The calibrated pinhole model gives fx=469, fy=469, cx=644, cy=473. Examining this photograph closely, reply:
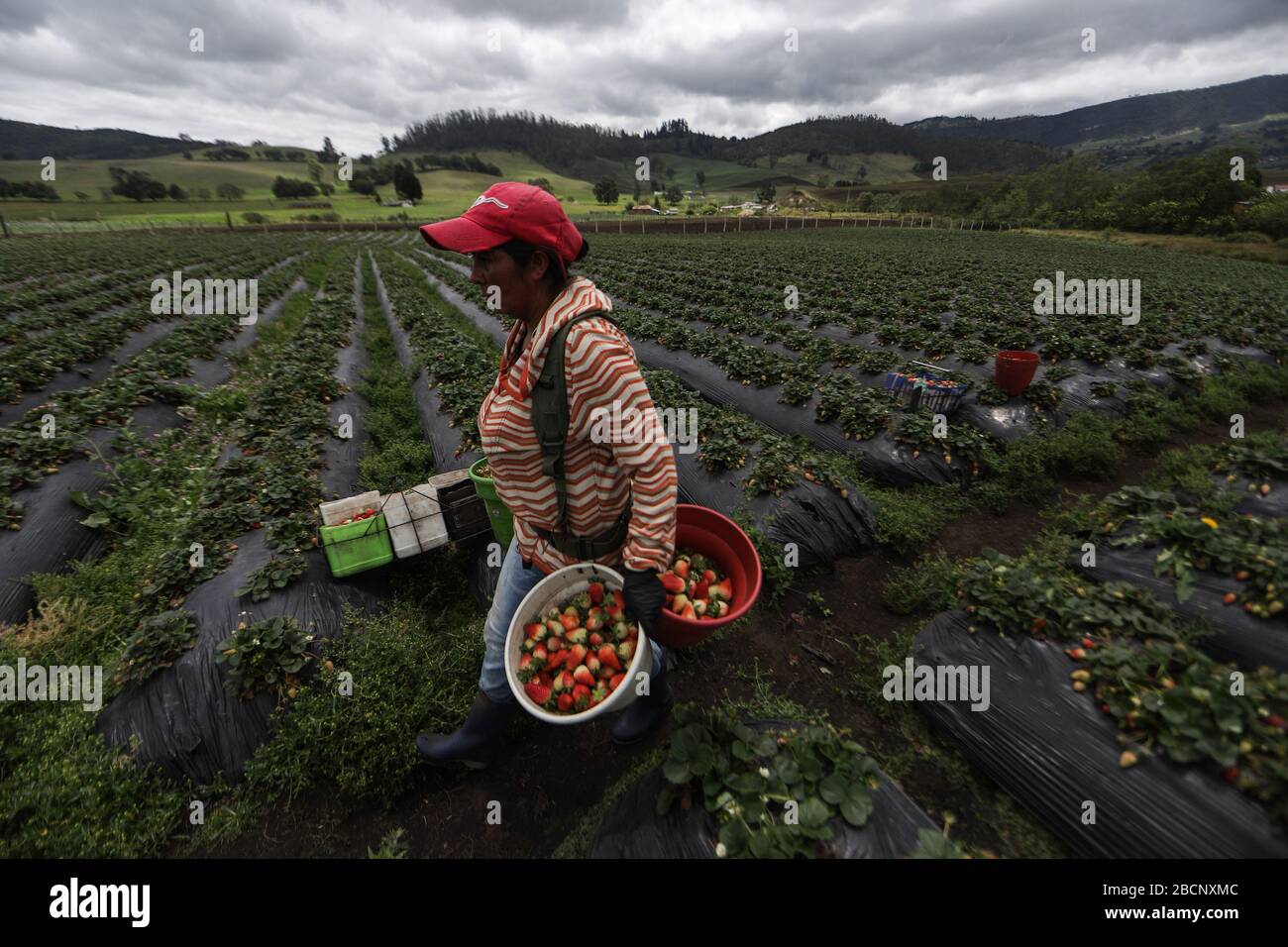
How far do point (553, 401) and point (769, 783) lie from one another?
2224 mm

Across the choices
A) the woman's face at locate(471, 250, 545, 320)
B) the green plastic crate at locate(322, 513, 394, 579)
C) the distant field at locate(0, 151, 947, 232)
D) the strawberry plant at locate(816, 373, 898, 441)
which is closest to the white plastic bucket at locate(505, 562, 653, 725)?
the woman's face at locate(471, 250, 545, 320)

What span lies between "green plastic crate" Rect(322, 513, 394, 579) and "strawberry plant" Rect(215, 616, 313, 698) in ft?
2.41

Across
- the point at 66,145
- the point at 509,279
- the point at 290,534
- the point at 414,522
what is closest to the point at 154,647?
the point at 290,534

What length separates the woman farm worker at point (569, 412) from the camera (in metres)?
2.05

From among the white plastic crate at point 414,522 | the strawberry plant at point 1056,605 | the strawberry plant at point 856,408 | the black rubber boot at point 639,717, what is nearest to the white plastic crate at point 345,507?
the white plastic crate at point 414,522

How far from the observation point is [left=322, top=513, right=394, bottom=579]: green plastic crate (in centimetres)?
434

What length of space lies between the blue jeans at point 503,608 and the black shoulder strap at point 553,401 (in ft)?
3.10

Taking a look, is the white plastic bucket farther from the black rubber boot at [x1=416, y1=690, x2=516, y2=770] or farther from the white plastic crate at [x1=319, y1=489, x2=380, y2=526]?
the white plastic crate at [x1=319, y1=489, x2=380, y2=526]

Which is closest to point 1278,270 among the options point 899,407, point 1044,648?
point 899,407

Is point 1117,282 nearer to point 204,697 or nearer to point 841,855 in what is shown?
point 841,855

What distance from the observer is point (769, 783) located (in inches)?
95.7

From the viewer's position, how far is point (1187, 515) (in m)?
4.00
